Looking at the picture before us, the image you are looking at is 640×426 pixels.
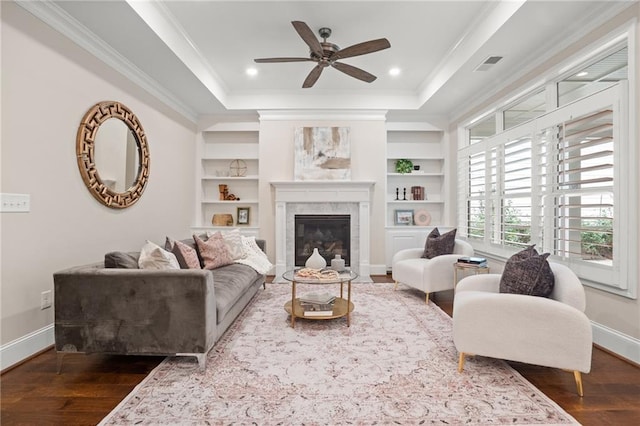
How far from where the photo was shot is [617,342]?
2.53 m

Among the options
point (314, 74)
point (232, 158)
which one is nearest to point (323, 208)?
point (232, 158)

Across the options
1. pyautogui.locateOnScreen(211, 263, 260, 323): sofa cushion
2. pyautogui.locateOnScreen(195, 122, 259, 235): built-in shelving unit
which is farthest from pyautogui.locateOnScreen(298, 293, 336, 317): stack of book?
pyautogui.locateOnScreen(195, 122, 259, 235): built-in shelving unit

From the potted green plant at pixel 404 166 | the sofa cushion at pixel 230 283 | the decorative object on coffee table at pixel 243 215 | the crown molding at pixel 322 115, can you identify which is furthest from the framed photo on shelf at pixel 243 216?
the potted green plant at pixel 404 166

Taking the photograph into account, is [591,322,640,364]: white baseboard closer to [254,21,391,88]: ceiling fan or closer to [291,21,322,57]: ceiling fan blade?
[254,21,391,88]: ceiling fan

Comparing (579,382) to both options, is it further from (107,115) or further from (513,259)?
(107,115)

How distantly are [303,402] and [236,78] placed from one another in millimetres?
4330

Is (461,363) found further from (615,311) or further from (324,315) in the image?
(615,311)

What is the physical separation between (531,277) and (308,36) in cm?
259

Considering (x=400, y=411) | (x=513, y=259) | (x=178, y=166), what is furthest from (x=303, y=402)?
(x=178, y=166)

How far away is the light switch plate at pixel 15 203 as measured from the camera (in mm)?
2260

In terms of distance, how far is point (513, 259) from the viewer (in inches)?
96.7

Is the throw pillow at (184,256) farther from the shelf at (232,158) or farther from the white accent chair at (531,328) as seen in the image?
the shelf at (232,158)

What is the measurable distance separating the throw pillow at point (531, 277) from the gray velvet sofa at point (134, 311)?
6.97 feet

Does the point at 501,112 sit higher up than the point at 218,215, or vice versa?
the point at 501,112
